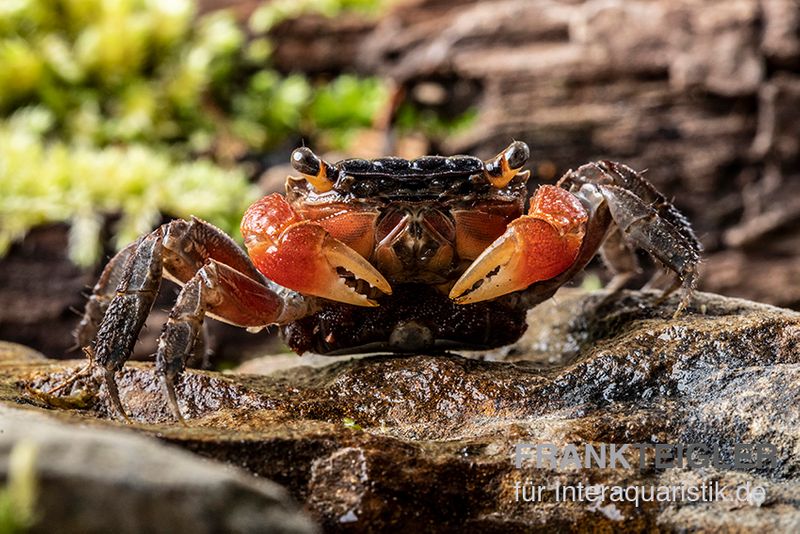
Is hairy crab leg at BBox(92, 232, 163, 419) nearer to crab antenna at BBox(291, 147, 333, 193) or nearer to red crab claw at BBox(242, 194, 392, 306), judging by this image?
red crab claw at BBox(242, 194, 392, 306)

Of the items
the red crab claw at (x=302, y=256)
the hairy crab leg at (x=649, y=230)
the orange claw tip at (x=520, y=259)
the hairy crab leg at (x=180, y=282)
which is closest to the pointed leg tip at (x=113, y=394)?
the hairy crab leg at (x=180, y=282)

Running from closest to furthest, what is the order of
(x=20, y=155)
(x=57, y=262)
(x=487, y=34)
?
(x=57, y=262) < (x=20, y=155) < (x=487, y=34)

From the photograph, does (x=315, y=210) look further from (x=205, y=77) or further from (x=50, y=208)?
(x=205, y=77)

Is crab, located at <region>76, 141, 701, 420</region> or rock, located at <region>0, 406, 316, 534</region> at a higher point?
crab, located at <region>76, 141, 701, 420</region>

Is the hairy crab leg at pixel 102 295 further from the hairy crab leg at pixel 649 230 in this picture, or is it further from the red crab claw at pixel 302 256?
the hairy crab leg at pixel 649 230

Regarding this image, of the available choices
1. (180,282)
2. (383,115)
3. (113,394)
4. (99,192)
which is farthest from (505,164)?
(383,115)

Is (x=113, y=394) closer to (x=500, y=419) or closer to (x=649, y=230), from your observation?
(x=500, y=419)

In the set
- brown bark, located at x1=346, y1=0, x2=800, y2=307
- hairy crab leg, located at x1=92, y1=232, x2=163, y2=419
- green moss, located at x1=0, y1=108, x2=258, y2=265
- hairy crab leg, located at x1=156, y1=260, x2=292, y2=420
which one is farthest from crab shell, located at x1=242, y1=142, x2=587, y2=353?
brown bark, located at x1=346, y1=0, x2=800, y2=307

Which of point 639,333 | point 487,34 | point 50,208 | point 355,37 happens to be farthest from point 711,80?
point 50,208
